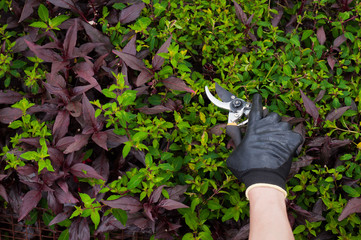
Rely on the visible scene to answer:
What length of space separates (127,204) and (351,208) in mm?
1135

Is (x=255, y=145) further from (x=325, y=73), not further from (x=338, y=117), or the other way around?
(x=325, y=73)

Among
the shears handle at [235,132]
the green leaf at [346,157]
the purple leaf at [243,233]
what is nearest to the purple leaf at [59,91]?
the shears handle at [235,132]

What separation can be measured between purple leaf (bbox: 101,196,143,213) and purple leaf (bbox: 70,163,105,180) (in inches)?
5.9

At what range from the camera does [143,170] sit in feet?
5.67

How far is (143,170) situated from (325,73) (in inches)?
52.9

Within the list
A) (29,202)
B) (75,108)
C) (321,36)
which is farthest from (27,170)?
(321,36)

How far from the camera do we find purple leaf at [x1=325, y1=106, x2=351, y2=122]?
200cm

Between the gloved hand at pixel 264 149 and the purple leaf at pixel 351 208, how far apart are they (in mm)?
365

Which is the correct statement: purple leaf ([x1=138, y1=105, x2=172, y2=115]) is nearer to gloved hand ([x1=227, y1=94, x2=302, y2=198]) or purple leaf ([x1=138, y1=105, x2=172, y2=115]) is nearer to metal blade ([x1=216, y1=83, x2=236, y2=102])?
metal blade ([x1=216, y1=83, x2=236, y2=102])

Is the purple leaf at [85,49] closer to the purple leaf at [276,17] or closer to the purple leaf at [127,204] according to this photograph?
the purple leaf at [127,204]

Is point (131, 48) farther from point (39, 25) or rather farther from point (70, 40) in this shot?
point (39, 25)

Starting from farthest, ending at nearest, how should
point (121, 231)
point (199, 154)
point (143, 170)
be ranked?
point (121, 231) < point (199, 154) < point (143, 170)

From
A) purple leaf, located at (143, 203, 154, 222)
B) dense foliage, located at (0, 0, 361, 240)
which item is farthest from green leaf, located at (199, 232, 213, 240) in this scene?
purple leaf, located at (143, 203, 154, 222)

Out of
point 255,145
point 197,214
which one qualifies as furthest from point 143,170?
point 255,145
